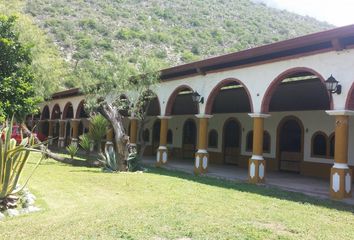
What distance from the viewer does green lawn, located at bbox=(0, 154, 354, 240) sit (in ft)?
21.5

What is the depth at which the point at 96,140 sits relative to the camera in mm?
18500

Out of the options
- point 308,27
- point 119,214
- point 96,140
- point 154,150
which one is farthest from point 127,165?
point 308,27

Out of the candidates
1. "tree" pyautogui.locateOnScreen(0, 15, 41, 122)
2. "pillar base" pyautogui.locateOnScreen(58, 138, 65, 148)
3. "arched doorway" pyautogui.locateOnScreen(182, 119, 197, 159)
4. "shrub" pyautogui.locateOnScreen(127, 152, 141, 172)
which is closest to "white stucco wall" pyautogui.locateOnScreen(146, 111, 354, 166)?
"arched doorway" pyautogui.locateOnScreen(182, 119, 197, 159)

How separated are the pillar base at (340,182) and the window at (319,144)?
19.0ft

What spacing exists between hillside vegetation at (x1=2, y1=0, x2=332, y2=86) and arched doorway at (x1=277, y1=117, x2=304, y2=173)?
106 feet

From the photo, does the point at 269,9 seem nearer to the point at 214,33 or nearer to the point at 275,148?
the point at 214,33

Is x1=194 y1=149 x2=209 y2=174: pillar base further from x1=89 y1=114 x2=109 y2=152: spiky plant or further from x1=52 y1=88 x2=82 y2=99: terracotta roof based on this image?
x1=52 y1=88 x2=82 y2=99: terracotta roof

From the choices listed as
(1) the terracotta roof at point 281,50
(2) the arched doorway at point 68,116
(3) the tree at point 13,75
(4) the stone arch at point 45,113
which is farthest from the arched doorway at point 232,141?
(4) the stone arch at point 45,113

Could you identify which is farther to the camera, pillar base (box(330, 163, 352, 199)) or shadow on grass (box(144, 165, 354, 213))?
pillar base (box(330, 163, 352, 199))

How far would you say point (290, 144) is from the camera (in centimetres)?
1811

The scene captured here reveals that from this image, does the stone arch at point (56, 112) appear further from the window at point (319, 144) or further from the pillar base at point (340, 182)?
the pillar base at point (340, 182)

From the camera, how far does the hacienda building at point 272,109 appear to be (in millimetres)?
10891

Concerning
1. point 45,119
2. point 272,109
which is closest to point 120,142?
point 272,109

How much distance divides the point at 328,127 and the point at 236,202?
8.37 m
